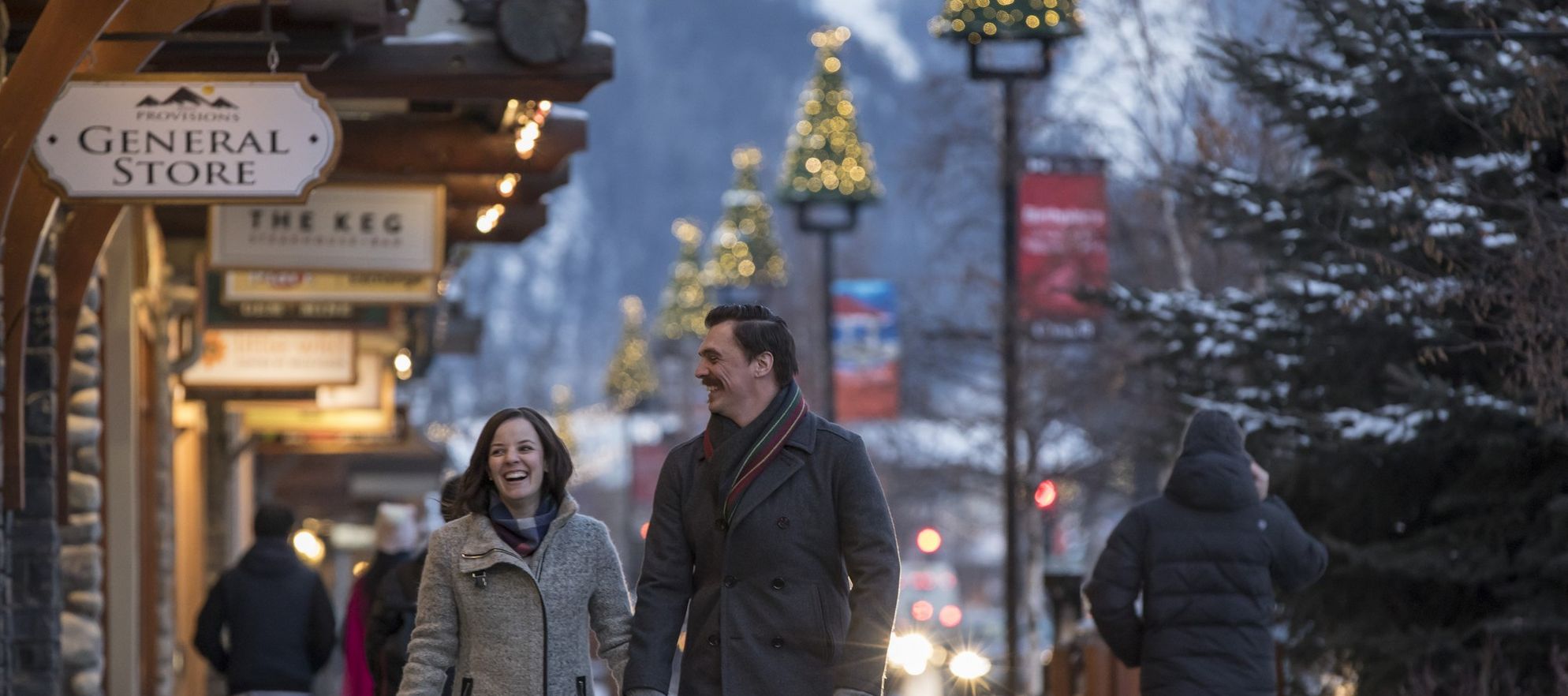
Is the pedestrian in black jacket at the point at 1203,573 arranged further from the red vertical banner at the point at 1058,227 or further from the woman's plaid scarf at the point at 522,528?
the red vertical banner at the point at 1058,227

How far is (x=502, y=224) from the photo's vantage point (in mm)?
15086

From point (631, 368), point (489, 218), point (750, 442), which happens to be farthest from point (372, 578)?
point (631, 368)

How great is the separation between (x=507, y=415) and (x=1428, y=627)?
7.25m

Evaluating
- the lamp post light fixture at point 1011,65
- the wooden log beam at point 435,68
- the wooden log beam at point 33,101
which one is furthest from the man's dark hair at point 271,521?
the lamp post light fixture at point 1011,65

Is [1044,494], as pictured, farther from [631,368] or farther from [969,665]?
[631,368]

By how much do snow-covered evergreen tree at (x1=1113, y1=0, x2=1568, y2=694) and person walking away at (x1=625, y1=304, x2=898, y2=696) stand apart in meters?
4.57

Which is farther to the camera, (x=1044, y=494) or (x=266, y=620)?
(x=1044, y=494)

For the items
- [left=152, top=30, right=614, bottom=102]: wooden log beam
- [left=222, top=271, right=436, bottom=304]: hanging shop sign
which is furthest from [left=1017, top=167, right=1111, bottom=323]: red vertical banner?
[left=152, top=30, right=614, bottom=102]: wooden log beam

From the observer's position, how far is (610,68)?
375 inches

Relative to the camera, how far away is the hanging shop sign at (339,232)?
1247cm

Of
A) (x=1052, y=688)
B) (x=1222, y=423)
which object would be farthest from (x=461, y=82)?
(x=1052, y=688)

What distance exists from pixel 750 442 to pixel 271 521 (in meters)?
5.02

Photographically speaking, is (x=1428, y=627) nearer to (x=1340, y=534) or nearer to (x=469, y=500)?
(x=1340, y=534)

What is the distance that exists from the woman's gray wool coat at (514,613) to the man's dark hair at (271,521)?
13.9ft
